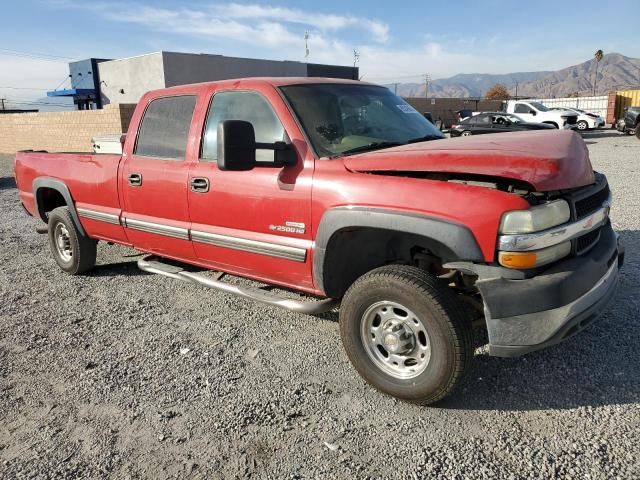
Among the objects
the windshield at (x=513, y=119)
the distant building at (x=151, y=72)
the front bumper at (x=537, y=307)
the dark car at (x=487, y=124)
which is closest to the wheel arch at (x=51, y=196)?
the front bumper at (x=537, y=307)

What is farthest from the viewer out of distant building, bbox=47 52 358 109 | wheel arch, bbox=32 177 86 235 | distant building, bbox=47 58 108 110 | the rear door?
distant building, bbox=47 58 108 110

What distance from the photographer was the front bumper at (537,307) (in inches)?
102

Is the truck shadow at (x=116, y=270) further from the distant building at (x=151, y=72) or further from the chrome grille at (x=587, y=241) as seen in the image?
the distant building at (x=151, y=72)

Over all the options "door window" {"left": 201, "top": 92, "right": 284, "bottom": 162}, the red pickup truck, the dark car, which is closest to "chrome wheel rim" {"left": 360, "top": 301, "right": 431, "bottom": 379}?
the red pickup truck

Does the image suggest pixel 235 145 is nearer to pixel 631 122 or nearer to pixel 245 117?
pixel 245 117

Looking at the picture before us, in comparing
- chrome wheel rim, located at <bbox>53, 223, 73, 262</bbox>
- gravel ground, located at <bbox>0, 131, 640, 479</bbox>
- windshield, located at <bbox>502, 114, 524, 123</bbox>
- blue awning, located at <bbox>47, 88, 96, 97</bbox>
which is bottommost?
gravel ground, located at <bbox>0, 131, 640, 479</bbox>

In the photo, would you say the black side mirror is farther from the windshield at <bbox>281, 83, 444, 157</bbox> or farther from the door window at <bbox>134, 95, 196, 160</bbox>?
the door window at <bbox>134, 95, 196, 160</bbox>

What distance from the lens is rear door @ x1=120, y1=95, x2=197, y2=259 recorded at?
4164 mm

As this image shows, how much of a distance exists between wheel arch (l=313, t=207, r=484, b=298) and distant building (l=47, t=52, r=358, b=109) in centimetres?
2731

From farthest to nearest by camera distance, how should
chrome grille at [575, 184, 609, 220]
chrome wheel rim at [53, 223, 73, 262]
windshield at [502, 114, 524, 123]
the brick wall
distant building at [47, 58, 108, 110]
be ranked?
distant building at [47, 58, 108, 110] → windshield at [502, 114, 524, 123] → the brick wall → chrome wheel rim at [53, 223, 73, 262] → chrome grille at [575, 184, 609, 220]

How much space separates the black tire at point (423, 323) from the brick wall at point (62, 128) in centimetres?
1550

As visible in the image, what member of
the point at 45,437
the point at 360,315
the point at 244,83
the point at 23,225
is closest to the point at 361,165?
the point at 360,315

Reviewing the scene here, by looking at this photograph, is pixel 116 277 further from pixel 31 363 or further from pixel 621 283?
pixel 621 283

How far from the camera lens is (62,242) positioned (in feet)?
18.9
